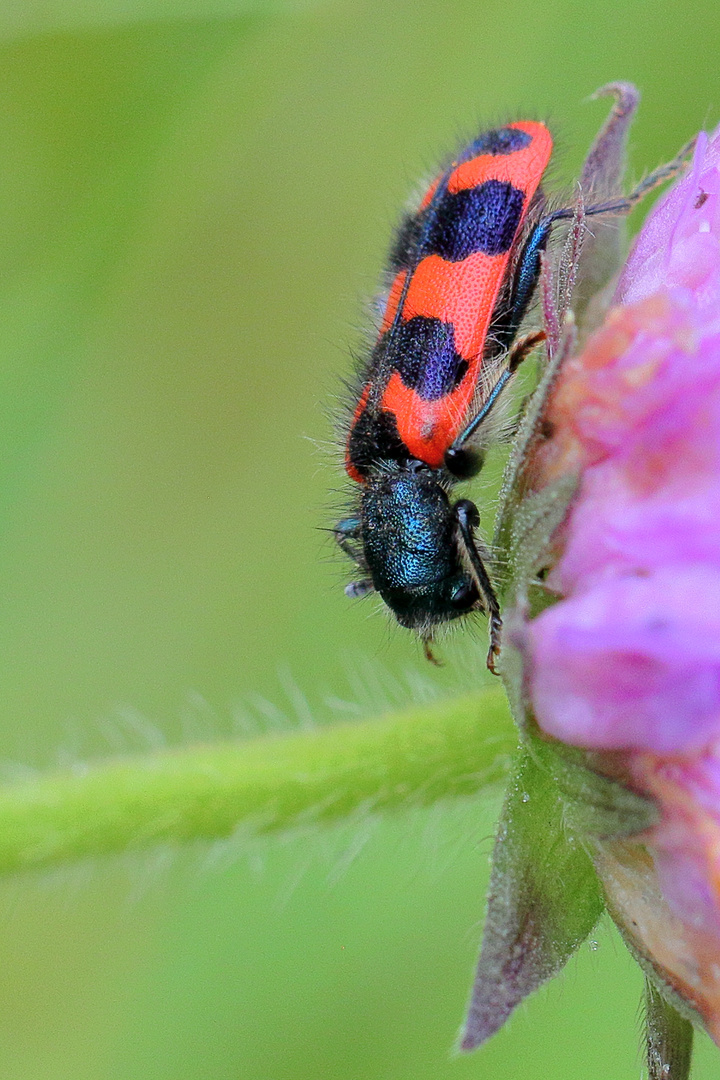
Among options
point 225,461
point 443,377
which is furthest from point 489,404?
point 225,461

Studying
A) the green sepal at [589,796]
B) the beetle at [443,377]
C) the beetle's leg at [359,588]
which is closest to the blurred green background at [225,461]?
the beetle's leg at [359,588]

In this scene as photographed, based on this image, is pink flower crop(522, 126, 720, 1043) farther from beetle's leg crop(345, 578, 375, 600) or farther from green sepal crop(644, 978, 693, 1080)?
beetle's leg crop(345, 578, 375, 600)

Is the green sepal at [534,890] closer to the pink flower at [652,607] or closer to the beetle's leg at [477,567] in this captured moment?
the pink flower at [652,607]

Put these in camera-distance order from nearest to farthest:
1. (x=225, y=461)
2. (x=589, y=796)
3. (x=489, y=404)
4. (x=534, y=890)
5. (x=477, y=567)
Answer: (x=589, y=796), (x=534, y=890), (x=477, y=567), (x=489, y=404), (x=225, y=461)

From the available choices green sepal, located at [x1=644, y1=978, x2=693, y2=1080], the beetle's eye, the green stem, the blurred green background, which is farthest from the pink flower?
the blurred green background

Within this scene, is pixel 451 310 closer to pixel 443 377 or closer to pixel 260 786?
pixel 443 377

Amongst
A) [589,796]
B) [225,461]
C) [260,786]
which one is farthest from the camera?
[225,461]
